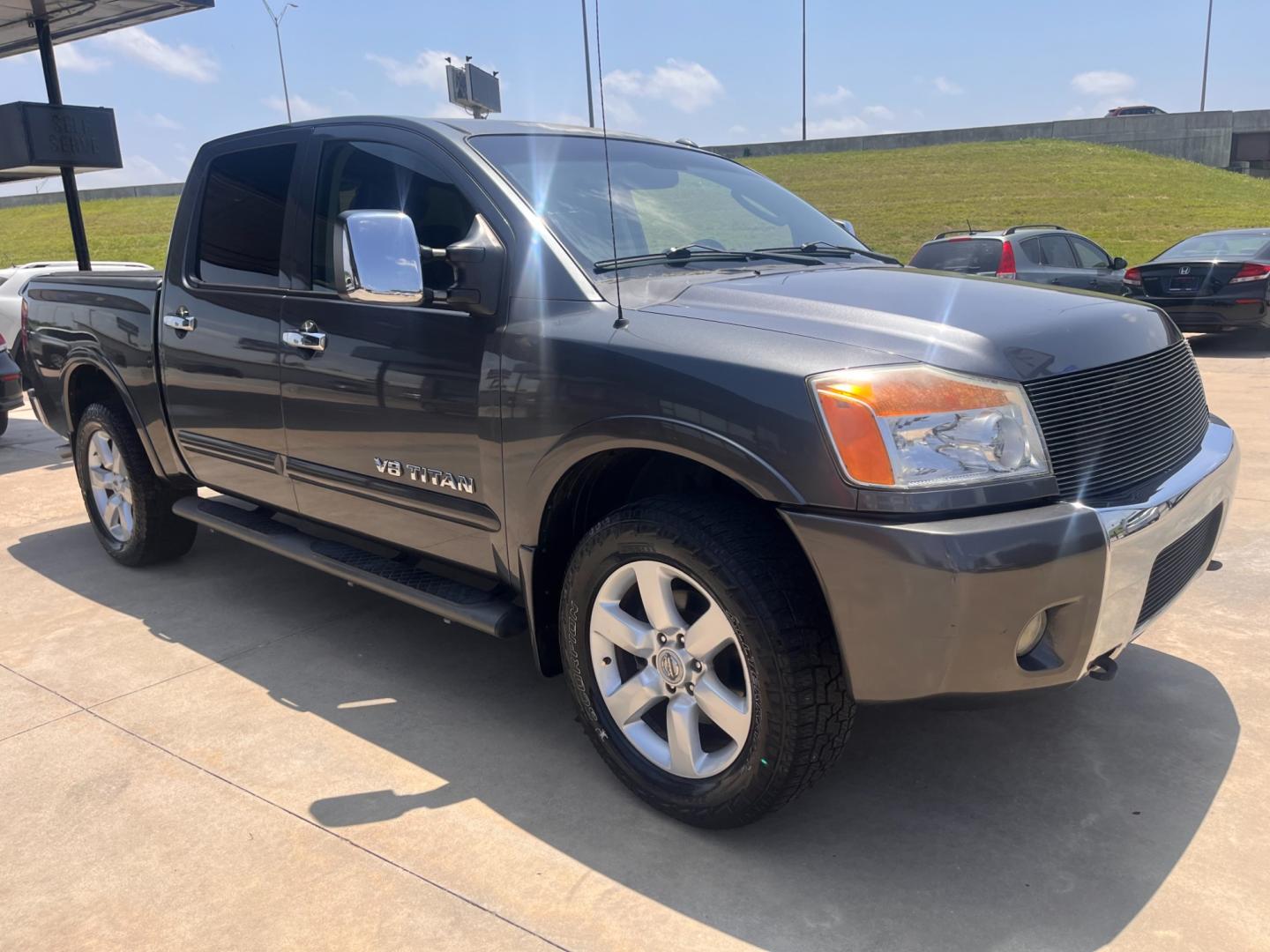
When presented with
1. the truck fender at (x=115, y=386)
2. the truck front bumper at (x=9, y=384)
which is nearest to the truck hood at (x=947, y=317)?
the truck fender at (x=115, y=386)

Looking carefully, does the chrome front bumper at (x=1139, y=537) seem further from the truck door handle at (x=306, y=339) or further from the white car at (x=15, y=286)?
the white car at (x=15, y=286)

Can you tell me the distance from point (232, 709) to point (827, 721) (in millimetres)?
2072

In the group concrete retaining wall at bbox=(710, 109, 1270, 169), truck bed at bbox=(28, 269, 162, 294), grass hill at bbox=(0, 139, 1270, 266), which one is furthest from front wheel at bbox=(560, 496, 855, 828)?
concrete retaining wall at bbox=(710, 109, 1270, 169)

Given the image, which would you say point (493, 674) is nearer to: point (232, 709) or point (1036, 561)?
point (232, 709)

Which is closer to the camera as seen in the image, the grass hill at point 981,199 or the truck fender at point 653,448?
the truck fender at point 653,448

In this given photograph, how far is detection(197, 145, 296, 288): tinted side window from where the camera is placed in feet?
12.2

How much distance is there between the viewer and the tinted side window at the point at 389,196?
3150 millimetres

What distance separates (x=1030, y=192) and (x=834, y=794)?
30665 millimetres

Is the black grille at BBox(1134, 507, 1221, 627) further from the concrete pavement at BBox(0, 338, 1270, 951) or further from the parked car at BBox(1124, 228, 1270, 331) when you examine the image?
the parked car at BBox(1124, 228, 1270, 331)

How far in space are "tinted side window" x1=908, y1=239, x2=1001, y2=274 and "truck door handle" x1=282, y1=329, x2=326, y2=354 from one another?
7.94m

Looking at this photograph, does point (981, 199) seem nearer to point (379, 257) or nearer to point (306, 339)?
point (306, 339)

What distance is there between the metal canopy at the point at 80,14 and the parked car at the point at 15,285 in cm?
248

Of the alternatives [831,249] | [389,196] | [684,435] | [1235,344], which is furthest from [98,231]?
[684,435]

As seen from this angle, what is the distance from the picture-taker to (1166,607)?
2.61 metres
